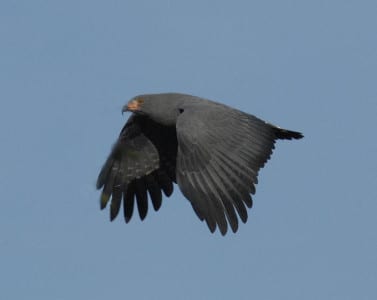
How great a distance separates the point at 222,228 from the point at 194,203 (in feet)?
1.62

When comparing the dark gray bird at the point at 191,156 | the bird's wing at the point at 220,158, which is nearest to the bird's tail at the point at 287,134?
the dark gray bird at the point at 191,156

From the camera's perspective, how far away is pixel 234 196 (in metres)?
16.2

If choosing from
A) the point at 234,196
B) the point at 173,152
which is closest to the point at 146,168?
the point at 173,152

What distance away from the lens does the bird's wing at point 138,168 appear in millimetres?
19500

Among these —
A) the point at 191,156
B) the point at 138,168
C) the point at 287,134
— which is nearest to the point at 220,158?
the point at 191,156

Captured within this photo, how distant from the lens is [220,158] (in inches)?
655

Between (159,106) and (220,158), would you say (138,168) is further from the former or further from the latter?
(220,158)

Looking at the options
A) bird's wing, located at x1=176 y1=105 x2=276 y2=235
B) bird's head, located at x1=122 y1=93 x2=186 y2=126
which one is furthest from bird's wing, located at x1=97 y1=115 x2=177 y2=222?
bird's wing, located at x1=176 y1=105 x2=276 y2=235

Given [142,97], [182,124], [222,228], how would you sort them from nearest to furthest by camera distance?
[222,228] < [182,124] < [142,97]

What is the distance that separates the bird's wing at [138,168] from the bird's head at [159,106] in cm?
50

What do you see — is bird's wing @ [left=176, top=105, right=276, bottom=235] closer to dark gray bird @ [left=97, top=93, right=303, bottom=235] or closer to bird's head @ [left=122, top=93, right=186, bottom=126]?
dark gray bird @ [left=97, top=93, right=303, bottom=235]

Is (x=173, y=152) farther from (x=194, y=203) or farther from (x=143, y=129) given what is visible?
(x=194, y=203)

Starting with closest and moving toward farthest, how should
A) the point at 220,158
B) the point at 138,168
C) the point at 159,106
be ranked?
the point at 220,158, the point at 159,106, the point at 138,168

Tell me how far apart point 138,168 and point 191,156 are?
3.09 m
